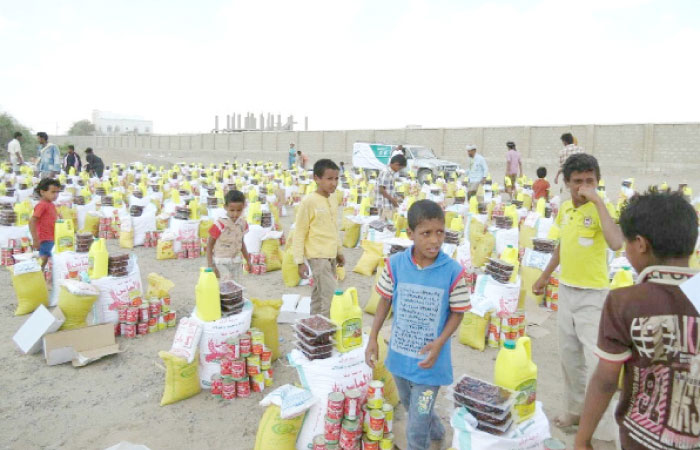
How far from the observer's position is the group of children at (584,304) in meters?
1.44

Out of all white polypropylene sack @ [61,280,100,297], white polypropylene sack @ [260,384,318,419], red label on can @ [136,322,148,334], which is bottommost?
red label on can @ [136,322,148,334]

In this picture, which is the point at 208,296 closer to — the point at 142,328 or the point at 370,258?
the point at 142,328

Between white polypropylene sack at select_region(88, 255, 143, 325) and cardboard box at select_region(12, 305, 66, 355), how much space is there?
300mm

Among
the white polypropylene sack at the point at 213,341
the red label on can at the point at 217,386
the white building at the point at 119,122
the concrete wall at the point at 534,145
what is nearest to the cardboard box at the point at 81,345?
the white polypropylene sack at the point at 213,341

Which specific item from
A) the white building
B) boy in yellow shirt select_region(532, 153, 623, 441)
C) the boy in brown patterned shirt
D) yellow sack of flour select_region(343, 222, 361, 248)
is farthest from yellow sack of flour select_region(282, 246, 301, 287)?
the white building

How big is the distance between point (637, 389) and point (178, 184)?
12696mm

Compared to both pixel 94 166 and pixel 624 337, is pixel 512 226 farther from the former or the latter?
pixel 94 166

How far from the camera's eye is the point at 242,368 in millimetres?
3625

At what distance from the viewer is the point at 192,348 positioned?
3.55 m

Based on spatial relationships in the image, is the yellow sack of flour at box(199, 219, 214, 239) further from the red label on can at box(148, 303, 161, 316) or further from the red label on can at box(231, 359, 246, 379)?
the red label on can at box(231, 359, 246, 379)

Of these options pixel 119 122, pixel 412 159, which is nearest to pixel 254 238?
pixel 412 159

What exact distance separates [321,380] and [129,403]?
1600 millimetres

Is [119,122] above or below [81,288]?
above

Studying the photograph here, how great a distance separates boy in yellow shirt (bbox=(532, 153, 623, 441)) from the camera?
9.47 feet
